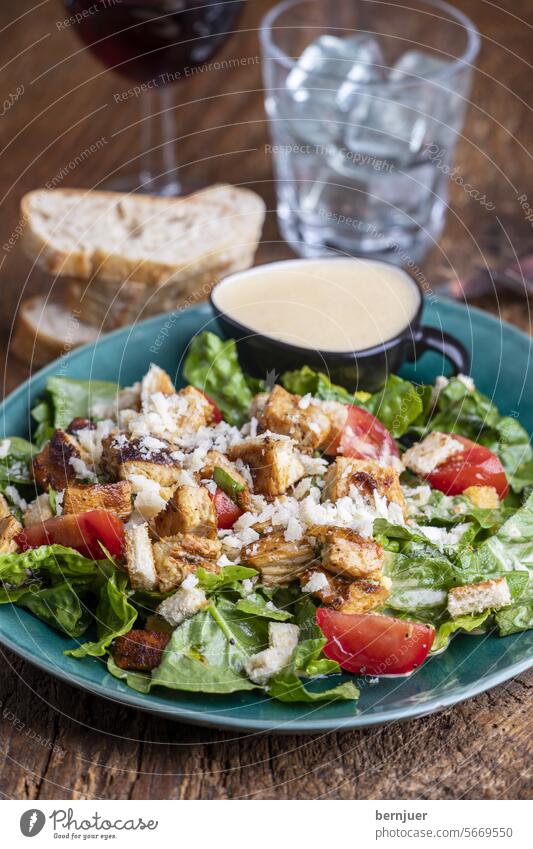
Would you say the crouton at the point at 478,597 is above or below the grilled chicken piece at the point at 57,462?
below

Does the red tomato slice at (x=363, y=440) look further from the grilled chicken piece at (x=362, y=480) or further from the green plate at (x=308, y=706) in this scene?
the green plate at (x=308, y=706)

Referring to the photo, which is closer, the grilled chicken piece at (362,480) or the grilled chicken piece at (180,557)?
the grilled chicken piece at (180,557)

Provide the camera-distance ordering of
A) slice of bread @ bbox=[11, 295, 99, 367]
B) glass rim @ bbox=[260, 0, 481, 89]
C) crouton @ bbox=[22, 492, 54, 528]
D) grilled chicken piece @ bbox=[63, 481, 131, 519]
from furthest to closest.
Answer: glass rim @ bbox=[260, 0, 481, 89] → slice of bread @ bbox=[11, 295, 99, 367] → crouton @ bbox=[22, 492, 54, 528] → grilled chicken piece @ bbox=[63, 481, 131, 519]

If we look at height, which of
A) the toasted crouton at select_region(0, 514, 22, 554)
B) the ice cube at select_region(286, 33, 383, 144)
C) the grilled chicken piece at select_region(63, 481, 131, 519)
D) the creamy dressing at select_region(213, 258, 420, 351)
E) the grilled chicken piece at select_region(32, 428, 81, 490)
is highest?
the ice cube at select_region(286, 33, 383, 144)

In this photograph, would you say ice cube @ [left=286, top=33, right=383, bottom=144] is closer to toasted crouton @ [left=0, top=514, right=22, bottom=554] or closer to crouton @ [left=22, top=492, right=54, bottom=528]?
crouton @ [left=22, top=492, right=54, bottom=528]

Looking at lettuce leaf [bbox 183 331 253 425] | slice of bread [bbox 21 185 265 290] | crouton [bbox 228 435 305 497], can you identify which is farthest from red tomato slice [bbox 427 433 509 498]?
slice of bread [bbox 21 185 265 290]

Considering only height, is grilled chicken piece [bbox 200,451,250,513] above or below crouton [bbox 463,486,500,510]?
above

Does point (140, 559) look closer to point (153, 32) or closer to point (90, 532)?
point (90, 532)

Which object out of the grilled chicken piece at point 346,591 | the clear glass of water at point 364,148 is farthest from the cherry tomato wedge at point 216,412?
the clear glass of water at point 364,148
